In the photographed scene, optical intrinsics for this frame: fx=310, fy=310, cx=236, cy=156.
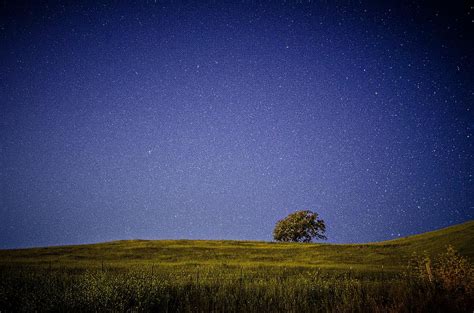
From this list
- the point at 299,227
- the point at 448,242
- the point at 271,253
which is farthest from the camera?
the point at 299,227

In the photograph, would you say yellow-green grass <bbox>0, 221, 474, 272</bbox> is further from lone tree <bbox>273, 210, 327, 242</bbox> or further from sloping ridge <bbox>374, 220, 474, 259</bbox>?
lone tree <bbox>273, 210, 327, 242</bbox>

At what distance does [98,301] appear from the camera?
337 inches

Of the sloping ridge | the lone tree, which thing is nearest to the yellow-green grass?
the sloping ridge

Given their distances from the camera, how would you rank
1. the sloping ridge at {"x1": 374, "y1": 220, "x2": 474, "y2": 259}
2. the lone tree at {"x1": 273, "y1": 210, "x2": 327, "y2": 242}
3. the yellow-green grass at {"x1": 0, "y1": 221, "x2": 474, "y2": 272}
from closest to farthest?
the sloping ridge at {"x1": 374, "y1": 220, "x2": 474, "y2": 259} → the yellow-green grass at {"x1": 0, "y1": 221, "x2": 474, "y2": 272} → the lone tree at {"x1": 273, "y1": 210, "x2": 327, "y2": 242}

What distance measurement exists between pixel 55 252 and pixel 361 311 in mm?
45815

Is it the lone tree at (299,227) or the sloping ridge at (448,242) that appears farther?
the lone tree at (299,227)

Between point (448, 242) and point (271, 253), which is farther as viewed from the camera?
point (271, 253)

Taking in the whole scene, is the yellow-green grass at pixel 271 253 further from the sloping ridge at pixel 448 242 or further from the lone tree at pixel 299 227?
the lone tree at pixel 299 227

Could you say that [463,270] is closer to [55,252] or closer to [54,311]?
[54,311]

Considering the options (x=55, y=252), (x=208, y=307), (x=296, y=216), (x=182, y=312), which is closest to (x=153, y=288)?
(x=182, y=312)

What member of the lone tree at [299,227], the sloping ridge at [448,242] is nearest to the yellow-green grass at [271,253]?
the sloping ridge at [448,242]

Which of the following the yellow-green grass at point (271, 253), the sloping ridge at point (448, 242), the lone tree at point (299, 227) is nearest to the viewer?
the sloping ridge at point (448, 242)

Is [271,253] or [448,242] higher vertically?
[448,242]

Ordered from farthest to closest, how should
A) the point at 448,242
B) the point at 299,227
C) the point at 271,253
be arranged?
the point at 299,227 → the point at 271,253 → the point at 448,242
